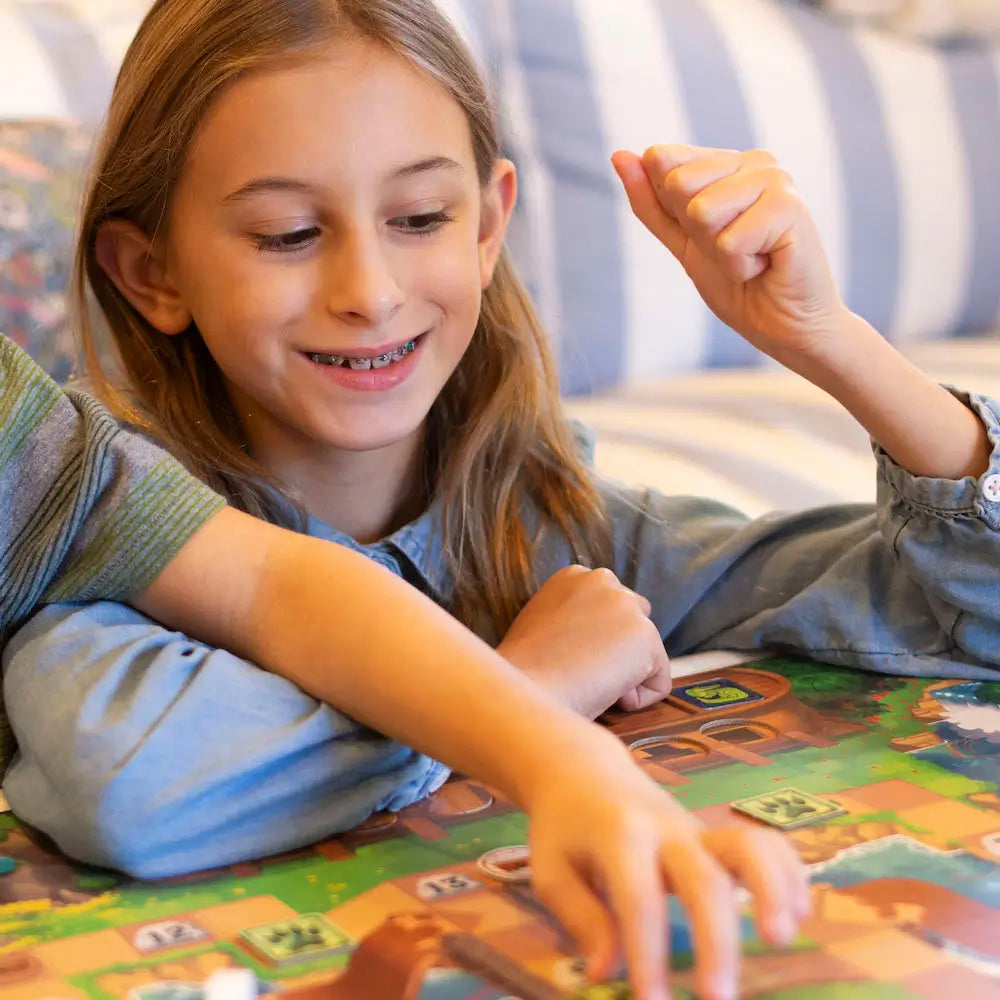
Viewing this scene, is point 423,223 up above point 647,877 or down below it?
above

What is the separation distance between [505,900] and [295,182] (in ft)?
1.39

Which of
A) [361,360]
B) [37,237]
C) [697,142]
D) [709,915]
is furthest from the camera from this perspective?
[697,142]

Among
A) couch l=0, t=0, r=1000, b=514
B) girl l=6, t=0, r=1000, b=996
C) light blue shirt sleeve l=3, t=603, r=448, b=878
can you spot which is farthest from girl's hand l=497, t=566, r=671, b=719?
couch l=0, t=0, r=1000, b=514

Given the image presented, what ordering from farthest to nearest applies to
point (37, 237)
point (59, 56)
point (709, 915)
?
point (59, 56) < point (37, 237) < point (709, 915)

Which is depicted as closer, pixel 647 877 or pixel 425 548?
pixel 647 877

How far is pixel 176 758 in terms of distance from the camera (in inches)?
25.2

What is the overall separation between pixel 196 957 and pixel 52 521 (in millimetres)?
264

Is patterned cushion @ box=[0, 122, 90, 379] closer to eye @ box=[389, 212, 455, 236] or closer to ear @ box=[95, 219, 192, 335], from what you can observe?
ear @ box=[95, 219, 192, 335]

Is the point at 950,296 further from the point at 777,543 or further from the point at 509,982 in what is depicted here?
the point at 509,982

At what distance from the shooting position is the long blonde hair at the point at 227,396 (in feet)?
2.81

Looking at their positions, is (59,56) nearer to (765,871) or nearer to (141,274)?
(141,274)

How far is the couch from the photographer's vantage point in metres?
1.27

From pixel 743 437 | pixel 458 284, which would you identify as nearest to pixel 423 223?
pixel 458 284

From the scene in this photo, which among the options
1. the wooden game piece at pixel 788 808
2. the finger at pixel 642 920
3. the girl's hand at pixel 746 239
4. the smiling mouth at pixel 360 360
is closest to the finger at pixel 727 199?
the girl's hand at pixel 746 239
